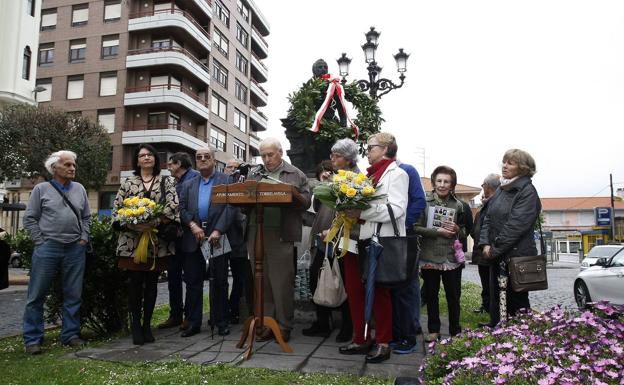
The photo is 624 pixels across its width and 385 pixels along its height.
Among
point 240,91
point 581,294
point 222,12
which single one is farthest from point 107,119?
point 581,294

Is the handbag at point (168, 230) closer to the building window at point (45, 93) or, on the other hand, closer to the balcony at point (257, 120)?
the building window at point (45, 93)

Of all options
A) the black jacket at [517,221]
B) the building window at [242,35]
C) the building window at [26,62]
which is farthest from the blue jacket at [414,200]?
the building window at [242,35]

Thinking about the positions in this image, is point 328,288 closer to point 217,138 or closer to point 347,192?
point 347,192

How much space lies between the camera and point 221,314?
5.38m

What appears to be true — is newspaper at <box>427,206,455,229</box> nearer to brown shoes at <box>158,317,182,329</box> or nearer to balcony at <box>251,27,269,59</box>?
brown shoes at <box>158,317,182,329</box>

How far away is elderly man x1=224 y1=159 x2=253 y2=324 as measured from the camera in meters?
Result: 5.56

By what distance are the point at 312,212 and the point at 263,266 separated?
1377 mm

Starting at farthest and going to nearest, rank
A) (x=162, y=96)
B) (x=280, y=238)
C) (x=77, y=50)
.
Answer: (x=77, y=50)
(x=162, y=96)
(x=280, y=238)

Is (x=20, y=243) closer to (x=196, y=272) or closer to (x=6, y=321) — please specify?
(x=196, y=272)

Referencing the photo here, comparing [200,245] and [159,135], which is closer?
[200,245]

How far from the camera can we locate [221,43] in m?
43.7

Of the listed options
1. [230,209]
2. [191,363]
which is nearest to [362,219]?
[230,209]

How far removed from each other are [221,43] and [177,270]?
134 ft

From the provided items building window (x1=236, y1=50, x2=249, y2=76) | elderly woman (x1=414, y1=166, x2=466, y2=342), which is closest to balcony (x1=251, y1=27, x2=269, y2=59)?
building window (x1=236, y1=50, x2=249, y2=76)
